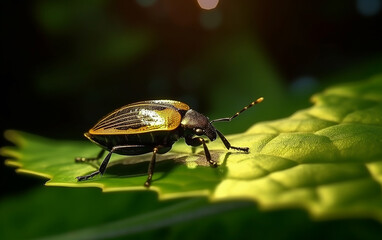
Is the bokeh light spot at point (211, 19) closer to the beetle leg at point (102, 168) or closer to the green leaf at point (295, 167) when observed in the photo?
the green leaf at point (295, 167)

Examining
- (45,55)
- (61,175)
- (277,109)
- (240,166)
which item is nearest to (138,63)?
(45,55)

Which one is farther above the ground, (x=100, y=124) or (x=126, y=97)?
(x=100, y=124)

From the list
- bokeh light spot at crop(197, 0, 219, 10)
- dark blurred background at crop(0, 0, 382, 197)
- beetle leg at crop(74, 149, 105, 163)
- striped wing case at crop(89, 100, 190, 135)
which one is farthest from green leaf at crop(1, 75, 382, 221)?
bokeh light spot at crop(197, 0, 219, 10)

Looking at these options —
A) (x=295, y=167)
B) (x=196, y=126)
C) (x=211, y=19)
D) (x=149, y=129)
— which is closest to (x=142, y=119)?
(x=149, y=129)

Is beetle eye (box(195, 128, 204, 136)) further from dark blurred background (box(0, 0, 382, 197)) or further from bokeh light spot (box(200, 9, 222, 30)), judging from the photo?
bokeh light spot (box(200, 9, 222, 30))

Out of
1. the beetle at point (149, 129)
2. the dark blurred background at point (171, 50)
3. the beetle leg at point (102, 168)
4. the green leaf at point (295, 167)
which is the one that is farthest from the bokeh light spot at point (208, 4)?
the beetle leg at point (102, 168)

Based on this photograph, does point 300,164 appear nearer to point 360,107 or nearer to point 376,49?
point 360,107
